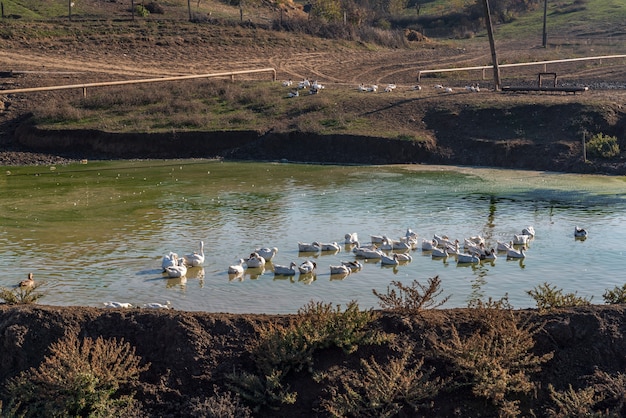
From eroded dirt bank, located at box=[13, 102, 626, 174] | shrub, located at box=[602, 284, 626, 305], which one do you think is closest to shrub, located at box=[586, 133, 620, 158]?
eroded dirt bank, located at box=[13, 102, 626, 174]

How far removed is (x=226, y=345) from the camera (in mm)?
12906

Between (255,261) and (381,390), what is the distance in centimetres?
712

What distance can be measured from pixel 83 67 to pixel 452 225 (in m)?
30.2

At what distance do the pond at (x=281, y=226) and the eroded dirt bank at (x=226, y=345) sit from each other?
101 inches

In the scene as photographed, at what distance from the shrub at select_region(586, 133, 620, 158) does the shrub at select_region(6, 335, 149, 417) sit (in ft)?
73.4

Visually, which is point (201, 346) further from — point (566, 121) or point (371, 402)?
point (566, 121)

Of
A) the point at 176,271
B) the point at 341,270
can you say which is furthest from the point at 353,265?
the point at 176,271

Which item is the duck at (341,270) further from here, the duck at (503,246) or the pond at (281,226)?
the duck at (503,246)

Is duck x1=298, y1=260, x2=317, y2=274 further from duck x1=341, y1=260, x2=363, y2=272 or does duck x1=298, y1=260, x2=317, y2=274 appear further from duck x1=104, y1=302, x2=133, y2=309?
duck x1=104, y1=302, x2=133, y2=309

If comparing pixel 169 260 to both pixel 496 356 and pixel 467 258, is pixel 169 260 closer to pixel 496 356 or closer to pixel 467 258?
pixel 467 258

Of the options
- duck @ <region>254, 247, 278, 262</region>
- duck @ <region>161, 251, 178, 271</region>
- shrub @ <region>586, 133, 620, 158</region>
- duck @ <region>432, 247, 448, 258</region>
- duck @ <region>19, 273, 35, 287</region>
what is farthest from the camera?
shrub @ <region>586, 133, 620, 158</region>

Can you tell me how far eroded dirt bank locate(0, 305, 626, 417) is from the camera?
12.3 metres

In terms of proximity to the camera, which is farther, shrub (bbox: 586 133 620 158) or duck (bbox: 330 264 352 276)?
shrub (bbox: 586 133 620 158)

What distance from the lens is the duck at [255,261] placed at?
18.5 metres
